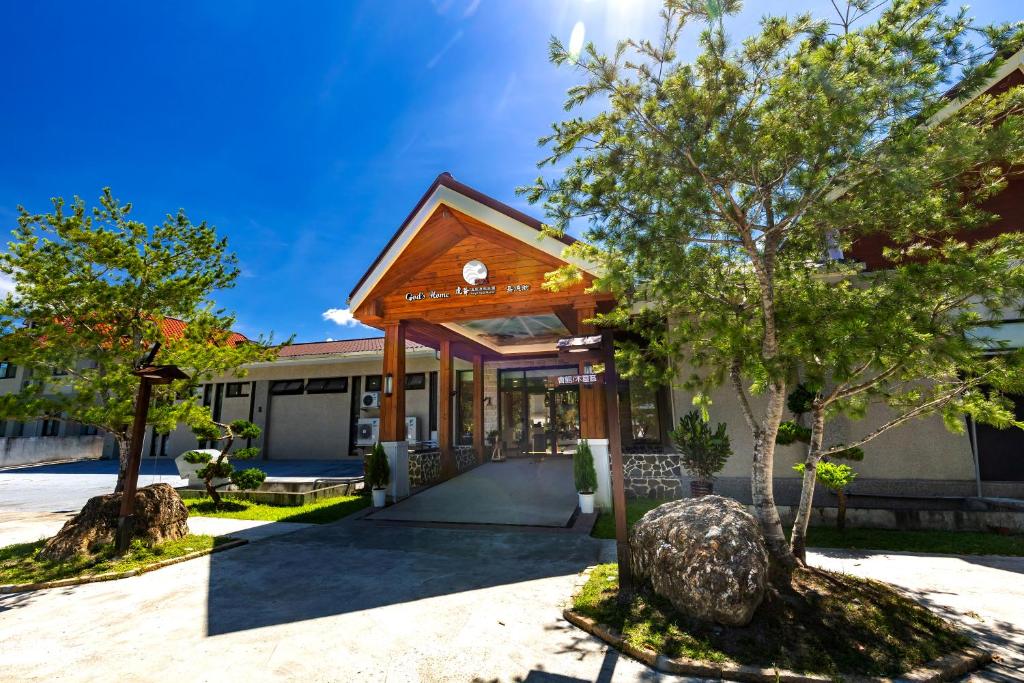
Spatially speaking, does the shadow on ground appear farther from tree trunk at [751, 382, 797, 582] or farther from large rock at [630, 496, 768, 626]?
tree trunk at [751, 382, 797, 582]

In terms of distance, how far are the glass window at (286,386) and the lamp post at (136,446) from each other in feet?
45.1

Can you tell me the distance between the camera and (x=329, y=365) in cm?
1995

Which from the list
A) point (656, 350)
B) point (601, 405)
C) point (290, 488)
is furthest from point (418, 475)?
point (656, 350)

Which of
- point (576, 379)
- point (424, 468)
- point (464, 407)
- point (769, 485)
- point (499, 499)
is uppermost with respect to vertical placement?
point (576, 379)

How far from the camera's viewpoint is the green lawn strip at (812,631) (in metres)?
3.34

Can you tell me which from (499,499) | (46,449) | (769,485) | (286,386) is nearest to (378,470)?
(499,499)

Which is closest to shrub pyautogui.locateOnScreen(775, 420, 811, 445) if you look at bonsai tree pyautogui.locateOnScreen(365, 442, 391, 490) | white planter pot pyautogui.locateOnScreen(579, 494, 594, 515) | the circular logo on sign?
white planter pot pyautogui.locateOnScreen(579, 494, 594, 515)

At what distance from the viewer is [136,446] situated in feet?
21.4

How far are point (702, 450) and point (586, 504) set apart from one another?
2504 mm

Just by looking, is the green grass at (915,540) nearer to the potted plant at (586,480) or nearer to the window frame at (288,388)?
the potted plant at (586,480)

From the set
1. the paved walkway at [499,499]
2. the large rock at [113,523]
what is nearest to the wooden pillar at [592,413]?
the paved walkway at [499,499]

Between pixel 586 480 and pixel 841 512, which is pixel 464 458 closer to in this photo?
pixel 586 480

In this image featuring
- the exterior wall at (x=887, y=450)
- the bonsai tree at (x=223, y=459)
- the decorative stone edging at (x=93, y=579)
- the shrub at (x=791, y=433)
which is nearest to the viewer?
the decorative stone edging at (x=93, y=579)

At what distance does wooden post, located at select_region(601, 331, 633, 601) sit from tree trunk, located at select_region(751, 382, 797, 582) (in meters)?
1.37
